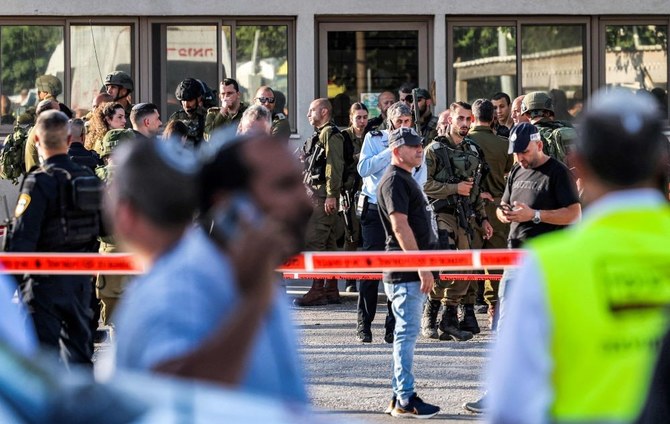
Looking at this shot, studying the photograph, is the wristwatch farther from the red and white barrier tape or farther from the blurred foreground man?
the blurred foreground man

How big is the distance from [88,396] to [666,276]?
4.95 ft

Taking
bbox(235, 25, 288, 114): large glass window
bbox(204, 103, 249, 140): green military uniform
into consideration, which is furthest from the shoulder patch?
bbox(235, 25, 288, 114): large glass window

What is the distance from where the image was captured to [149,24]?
17594 mm

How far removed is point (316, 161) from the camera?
12.7 m

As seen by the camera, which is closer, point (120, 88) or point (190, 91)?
point (190, 91)

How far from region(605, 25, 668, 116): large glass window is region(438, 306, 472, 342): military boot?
789 centimetres

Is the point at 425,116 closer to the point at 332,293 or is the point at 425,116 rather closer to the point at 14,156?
the point at 332,293

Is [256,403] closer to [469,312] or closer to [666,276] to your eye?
[666,276]

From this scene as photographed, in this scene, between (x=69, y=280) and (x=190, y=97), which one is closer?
(x=69, y=280)

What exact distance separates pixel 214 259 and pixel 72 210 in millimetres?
4519

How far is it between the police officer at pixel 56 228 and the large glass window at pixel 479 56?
10637 millimetres

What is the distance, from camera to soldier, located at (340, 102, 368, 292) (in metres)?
12.7

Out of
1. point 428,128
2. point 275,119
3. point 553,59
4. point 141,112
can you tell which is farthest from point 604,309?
point 553,59

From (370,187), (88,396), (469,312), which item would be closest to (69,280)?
(370,187)
